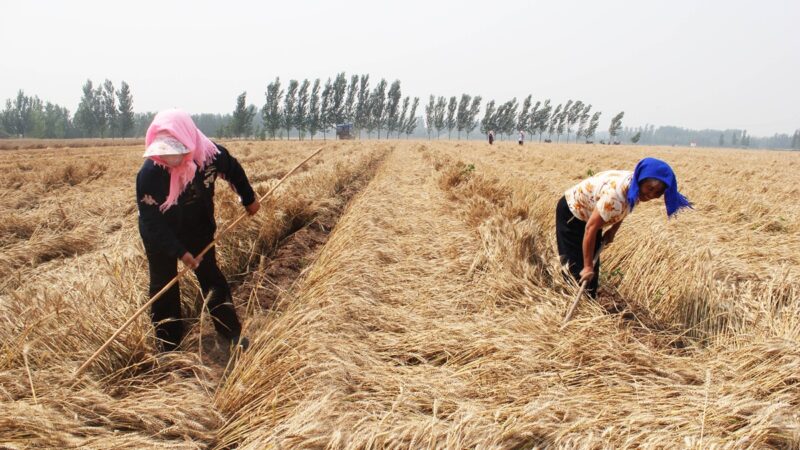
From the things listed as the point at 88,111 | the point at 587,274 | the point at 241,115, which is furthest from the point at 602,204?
the point at 88,111

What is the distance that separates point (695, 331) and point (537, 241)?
1.49 m

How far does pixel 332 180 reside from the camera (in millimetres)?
9219

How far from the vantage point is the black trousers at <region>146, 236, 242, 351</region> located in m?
2.74

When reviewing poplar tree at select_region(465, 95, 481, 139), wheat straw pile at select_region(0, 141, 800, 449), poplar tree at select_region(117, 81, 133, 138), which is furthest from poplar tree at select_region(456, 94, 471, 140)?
wheat straw pile at select_region(0, 141, 800, 449)

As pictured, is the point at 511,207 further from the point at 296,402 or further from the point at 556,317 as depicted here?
the point at 296,402

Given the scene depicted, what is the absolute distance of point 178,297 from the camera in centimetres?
291

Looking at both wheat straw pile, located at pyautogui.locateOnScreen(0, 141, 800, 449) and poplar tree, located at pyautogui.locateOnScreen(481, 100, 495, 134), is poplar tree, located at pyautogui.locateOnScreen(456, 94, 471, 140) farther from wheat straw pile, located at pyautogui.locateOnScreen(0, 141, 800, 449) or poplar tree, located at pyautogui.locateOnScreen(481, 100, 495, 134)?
wheat straw pile, located at pyautogui.locateOnScreen(0, 141, 800, 449)

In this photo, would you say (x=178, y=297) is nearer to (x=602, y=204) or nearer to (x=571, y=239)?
(x=602, y=204)

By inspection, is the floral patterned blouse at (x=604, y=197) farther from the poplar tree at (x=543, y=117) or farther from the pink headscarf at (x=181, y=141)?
the poplar tree at (x=543, y=117)

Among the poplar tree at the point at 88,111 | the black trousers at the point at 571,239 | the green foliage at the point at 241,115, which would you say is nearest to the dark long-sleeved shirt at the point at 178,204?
the black trousers at the point at 571,239

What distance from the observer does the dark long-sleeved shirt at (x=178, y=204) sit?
2.46 metres

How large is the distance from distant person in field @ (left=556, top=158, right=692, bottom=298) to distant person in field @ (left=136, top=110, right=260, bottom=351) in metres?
2.60

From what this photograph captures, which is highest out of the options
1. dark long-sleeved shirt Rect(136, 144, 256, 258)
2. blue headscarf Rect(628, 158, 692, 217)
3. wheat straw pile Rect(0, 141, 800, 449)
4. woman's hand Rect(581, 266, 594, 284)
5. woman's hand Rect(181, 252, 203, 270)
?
blue headscarf Rect(628, 158, 692, 217)

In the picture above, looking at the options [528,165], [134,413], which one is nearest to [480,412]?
[134,413]
